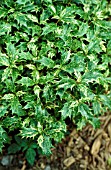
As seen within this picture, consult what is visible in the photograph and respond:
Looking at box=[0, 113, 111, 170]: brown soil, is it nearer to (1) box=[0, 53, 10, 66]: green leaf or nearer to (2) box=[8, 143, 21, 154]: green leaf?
(2) box=[8, 143, 21, 154]: green leaf

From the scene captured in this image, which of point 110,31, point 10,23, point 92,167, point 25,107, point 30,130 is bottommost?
point 92,167

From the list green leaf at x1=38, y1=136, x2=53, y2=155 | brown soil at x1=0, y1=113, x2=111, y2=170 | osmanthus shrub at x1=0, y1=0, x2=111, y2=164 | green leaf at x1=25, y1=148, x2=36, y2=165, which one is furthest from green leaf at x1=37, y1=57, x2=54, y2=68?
brown soil at x1=0, y1=113, x2=111, y2=170

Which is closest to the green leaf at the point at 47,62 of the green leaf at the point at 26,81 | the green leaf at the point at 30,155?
the green leaf at the point at 26,81

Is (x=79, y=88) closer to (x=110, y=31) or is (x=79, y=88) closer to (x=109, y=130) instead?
(x=110, y=31)

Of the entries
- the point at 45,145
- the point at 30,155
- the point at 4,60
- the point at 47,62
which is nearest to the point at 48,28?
the point at 47,62

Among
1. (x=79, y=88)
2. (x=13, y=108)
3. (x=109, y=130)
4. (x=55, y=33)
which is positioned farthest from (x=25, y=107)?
(x=109, y=130)

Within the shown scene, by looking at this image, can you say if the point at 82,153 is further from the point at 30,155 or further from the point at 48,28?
the point at 48,28
